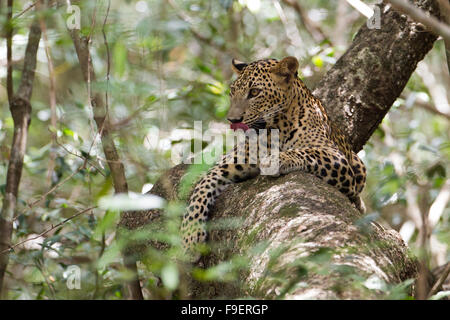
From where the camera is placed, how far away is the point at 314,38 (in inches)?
466

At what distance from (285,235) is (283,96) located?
2815 mm

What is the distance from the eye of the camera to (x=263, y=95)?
6305mm

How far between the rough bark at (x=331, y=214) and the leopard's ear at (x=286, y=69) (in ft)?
3.65

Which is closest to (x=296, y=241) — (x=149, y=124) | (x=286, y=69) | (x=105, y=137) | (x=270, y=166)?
(x=149, y=124)

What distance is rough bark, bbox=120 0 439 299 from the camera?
316 cm

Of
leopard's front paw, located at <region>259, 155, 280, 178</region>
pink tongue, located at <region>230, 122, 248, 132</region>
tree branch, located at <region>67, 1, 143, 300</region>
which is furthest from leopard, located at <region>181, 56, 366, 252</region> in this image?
tree branch, located at <region>67, 1, 143, 300</region>

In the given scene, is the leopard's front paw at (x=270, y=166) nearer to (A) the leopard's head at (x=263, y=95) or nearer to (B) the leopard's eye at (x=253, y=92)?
(A) the leopard's head at (x=263, y=95)

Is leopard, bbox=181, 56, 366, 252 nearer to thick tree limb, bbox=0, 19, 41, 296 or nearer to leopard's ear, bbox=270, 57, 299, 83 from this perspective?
leopard's ear, bbox=270, 57, 299, 83

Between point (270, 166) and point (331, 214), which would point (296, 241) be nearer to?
point (331, 214)

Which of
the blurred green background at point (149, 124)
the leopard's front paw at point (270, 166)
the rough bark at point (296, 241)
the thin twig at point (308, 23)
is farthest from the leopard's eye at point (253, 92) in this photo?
the thin twig at point (308, 23)

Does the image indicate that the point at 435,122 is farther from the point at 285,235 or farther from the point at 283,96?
the point at 285,235

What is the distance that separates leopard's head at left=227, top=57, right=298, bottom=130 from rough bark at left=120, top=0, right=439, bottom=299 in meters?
0.90

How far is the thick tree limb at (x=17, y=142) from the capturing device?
5.87 meters
